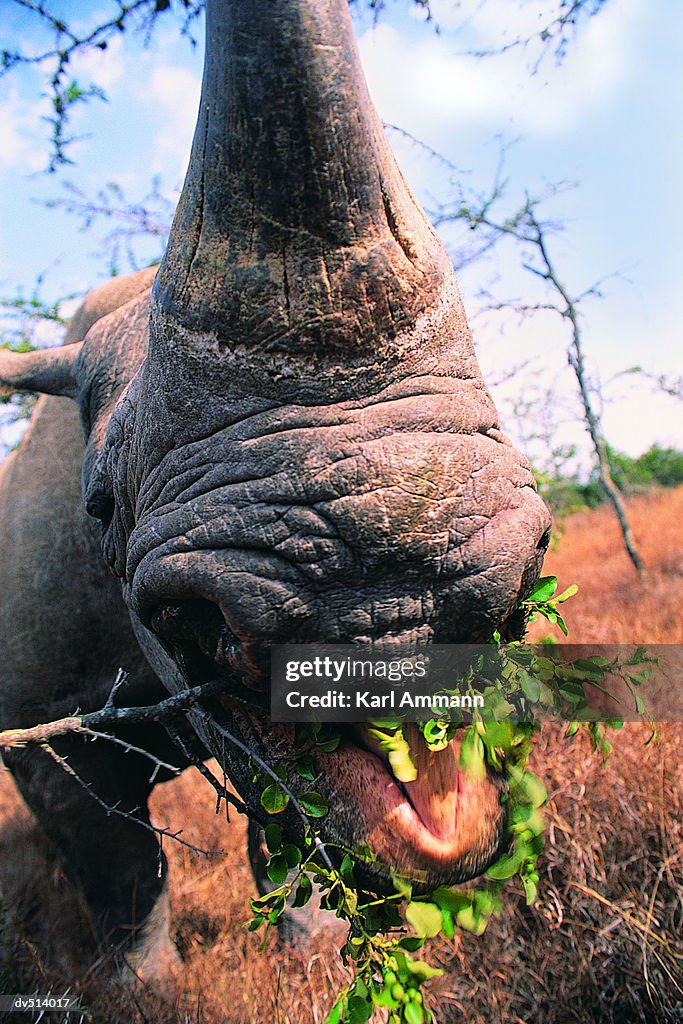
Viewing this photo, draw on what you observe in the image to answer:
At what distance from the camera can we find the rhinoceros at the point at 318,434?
1.41m

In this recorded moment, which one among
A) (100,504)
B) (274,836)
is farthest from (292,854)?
(100,504)

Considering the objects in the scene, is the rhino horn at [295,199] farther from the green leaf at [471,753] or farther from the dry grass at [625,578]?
the dry grass at [625,578]

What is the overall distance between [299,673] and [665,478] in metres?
25.5

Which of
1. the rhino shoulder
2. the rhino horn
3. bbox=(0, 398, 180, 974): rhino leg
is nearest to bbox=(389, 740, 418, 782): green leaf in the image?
the rhino horn

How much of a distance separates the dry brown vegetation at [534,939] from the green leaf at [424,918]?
149 centimetres

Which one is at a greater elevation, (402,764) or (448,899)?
(402,764)

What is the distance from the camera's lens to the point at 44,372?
3004 millimetres

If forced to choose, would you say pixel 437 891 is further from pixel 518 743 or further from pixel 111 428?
pixel 111 428

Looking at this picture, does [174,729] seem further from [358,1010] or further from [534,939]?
[534,939]

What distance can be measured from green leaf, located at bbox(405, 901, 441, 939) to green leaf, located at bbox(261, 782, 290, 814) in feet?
1.07

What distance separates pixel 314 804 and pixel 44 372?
206 centimetres

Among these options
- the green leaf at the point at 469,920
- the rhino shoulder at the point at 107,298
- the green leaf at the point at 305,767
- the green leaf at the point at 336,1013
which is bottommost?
the green leaf at the point at 336,1013

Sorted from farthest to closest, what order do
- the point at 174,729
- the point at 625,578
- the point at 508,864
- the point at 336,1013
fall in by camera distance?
1. the point at 625,578
2. the point at 174,729
3. the point at 508,864
4. the point at 336,1013

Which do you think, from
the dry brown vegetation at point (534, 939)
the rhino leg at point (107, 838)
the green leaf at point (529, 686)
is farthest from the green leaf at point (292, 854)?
the rhino leg at point (107, 838)
